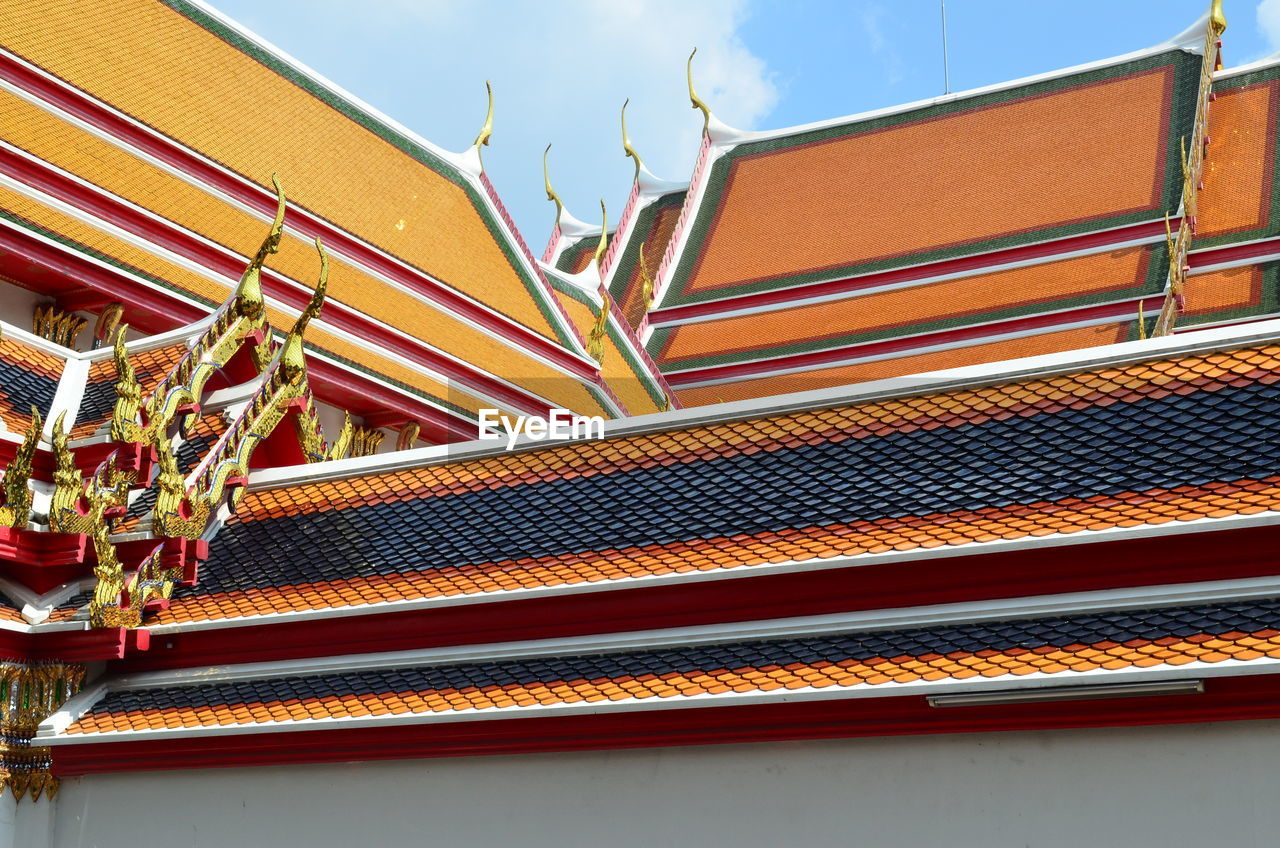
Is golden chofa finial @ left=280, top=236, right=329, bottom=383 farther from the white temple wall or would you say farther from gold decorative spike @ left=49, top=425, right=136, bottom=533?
the white temple wall

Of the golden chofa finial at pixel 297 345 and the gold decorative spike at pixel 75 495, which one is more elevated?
the golden chofa finial at pixel 297 345

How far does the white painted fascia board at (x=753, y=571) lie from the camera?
5176 mm

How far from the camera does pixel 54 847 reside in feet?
22.5

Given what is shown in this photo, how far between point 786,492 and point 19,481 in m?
3.34

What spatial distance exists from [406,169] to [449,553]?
9.33 metres

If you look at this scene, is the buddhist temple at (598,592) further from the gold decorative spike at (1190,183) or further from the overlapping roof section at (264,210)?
the gold decorative spike at (1190,183)

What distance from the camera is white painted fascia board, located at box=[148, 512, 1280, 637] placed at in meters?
5.18

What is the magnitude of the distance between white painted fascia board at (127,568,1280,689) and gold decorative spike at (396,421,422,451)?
18.7 ft

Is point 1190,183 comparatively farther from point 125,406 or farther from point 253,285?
point 125,406

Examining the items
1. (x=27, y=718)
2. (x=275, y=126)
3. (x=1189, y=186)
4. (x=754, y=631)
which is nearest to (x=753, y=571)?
(x=754, y=631)

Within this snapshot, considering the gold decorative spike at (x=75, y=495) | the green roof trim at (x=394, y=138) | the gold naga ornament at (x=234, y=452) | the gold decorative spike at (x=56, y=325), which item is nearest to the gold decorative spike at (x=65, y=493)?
the gold decorative spike at (x=75, y=495)

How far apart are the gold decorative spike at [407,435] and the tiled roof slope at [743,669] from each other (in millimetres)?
5775

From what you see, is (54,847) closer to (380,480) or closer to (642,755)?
(380,480)

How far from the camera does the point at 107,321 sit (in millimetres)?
10461
